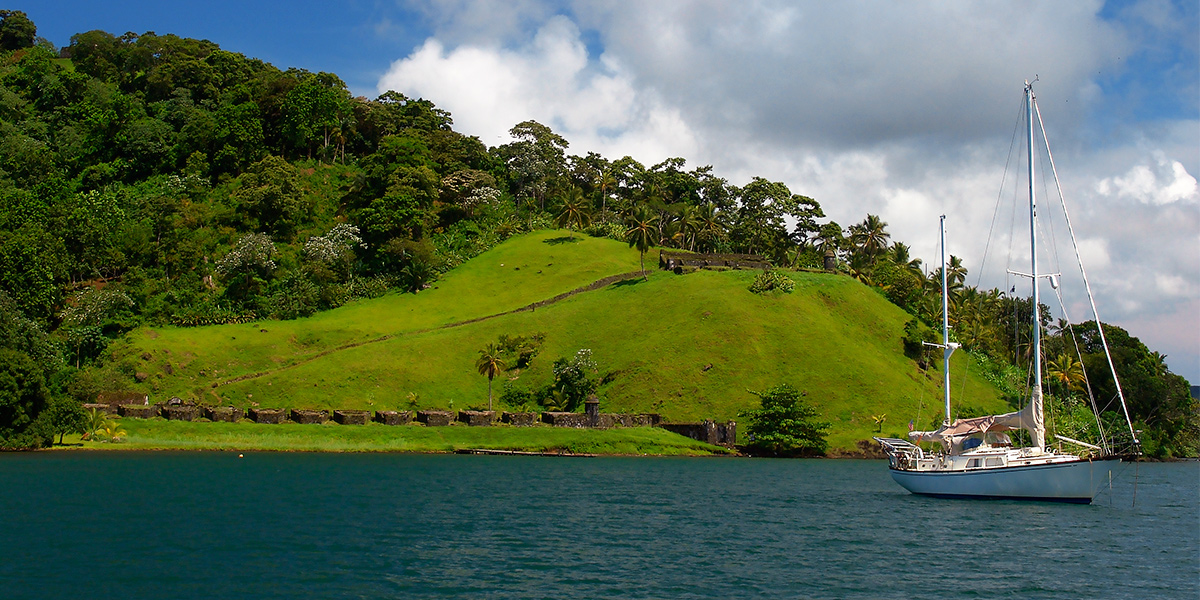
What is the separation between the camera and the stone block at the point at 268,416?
3440 inches

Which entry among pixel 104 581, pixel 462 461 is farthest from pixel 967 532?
pixel 462 461

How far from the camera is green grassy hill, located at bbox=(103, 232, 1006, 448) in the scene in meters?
98.9

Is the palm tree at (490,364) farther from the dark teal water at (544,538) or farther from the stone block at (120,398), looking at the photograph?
the stone block at (120,398)

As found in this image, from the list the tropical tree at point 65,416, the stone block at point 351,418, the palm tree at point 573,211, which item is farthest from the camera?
the palm tree at point 573,211

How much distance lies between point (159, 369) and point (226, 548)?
73446 millimetres

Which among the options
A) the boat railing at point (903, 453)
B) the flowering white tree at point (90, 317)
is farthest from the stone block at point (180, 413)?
the boat railing at point (903, 453)

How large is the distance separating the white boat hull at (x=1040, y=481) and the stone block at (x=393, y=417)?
53.5m

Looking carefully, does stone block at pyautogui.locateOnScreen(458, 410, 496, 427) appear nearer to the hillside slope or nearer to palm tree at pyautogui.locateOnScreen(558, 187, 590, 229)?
the hillside slope

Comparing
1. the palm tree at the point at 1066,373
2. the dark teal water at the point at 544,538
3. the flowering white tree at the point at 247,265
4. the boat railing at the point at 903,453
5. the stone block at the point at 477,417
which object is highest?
the flowering white tree at the point at 247,265

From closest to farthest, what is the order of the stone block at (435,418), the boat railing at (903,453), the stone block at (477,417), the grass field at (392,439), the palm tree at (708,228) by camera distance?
the boat railing at (903,453) → the grass field at (392,439) → the stone block at (435,418) → the stone block at (477,417) → the palm tree at (708,228)

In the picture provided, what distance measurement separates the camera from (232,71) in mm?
176125

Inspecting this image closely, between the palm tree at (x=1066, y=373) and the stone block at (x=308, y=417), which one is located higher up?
the palm tree at (x=1066, y=373)

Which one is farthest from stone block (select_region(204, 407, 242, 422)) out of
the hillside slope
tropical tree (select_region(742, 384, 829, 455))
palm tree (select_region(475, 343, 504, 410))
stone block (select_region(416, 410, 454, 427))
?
tropical tree (select_region(742, 384, 829, 455))

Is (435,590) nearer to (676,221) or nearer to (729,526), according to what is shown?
(729,526)
